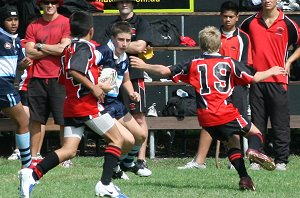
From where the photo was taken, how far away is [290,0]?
47.5 feet

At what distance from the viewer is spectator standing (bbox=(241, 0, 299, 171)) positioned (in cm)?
1239

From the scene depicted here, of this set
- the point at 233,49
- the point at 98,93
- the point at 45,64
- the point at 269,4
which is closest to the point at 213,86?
the point at 98,93

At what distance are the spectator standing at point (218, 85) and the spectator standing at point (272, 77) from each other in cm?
249

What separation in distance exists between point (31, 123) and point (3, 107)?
1.63 meters

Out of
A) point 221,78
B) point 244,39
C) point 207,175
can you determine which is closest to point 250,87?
point 244,39

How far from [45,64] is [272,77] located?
285 cm

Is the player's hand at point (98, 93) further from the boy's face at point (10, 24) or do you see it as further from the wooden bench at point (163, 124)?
the wooden bench at point (163, 124)

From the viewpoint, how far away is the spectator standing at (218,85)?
31.9 feet

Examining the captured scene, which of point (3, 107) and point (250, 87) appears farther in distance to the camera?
point (250, 87)

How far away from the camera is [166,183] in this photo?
10.3 metres

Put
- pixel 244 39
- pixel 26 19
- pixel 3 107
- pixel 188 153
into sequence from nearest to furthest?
pixel 3 107, pixel 244 39, pixel 26 19, pixel 188 153

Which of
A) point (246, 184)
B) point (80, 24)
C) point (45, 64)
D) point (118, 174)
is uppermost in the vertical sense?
point (80, 24)

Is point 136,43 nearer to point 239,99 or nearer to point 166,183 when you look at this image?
point 239,99

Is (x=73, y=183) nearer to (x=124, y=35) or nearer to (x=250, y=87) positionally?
(x=124, y=35)
